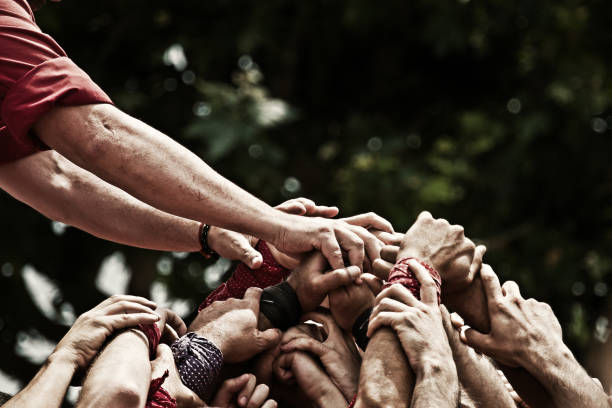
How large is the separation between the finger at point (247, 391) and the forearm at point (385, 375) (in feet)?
1.35

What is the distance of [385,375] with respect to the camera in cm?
273

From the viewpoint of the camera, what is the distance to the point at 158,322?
9.91 ft

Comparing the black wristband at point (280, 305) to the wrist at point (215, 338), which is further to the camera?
the black wristband at point (280, 305)

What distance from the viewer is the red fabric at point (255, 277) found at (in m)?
3.41

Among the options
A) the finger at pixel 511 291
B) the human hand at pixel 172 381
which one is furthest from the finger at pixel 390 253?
the human hand at pixel 172 381

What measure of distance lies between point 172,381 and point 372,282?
2.32ft

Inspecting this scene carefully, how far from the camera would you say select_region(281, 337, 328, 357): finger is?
312cm

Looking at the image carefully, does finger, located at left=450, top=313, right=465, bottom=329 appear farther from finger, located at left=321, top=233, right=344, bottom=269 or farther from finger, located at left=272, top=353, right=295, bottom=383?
finger, located at left=272, top=353, right=295, bottom=383

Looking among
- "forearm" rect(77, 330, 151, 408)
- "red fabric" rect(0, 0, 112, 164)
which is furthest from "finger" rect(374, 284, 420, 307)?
"red fabric" rect(0, 0, 112, 164)

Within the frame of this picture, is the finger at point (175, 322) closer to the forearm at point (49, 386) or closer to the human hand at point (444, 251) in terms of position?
the forearm at point (49, 386)

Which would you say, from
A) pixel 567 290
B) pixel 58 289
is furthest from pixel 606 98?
pixel 58 289

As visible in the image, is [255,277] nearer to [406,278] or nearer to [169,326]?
[169,326]

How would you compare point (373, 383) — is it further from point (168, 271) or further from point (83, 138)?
point (168, 271)

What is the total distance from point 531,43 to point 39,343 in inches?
171
